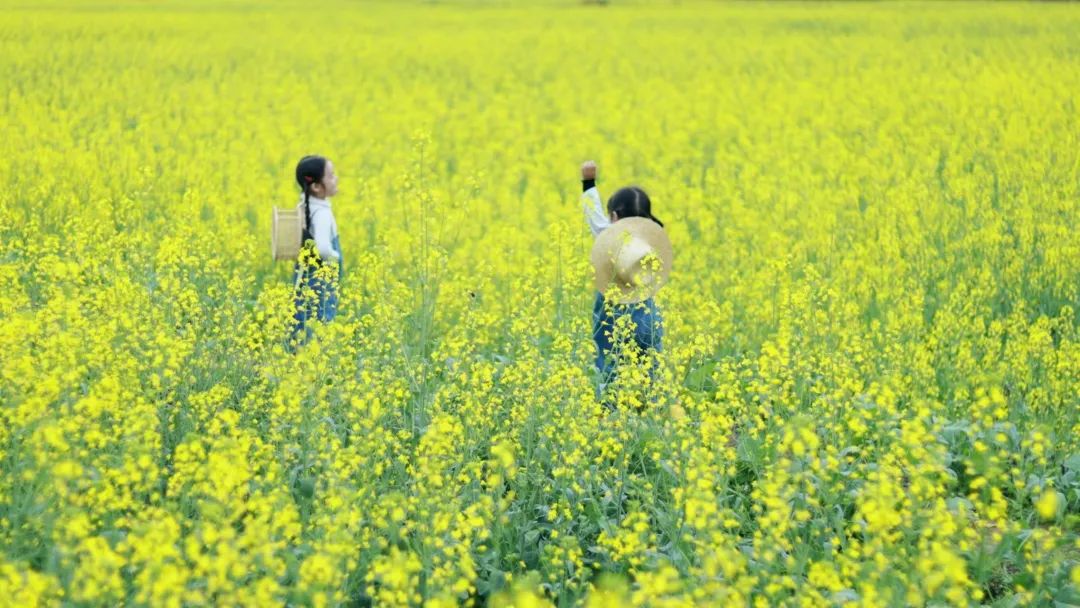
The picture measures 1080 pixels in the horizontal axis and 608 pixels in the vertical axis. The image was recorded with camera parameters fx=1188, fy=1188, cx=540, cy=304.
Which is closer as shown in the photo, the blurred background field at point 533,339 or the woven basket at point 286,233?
the blurred background field at point 533,339

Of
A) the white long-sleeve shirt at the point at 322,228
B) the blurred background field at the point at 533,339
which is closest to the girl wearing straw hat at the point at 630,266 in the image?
the blurred background field at the point at 533,339

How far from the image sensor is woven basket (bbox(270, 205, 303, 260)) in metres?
6.87

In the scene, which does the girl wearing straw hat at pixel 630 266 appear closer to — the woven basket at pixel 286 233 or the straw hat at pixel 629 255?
the straw hat at pixel 629 255

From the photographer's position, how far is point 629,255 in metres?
6.16

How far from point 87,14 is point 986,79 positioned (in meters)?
22.8

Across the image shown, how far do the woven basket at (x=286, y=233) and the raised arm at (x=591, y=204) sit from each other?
1656 mm

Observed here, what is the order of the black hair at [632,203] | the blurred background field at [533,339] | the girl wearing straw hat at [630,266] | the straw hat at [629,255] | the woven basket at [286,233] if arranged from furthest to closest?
the woven basket at [286,233]
the black hair at [632,203]
the straw hat at [629,255]
the girl wearing straw hat at [630,266]
the blurred background field at [533,339]

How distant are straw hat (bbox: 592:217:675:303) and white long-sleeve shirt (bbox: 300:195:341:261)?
1.60 metres

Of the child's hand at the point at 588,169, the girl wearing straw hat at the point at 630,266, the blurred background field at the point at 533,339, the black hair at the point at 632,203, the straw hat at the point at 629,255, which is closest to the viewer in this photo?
the blurred background field at the point at 533,339

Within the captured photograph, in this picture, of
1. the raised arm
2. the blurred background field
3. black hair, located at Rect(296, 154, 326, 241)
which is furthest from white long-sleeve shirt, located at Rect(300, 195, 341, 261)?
the raised arm

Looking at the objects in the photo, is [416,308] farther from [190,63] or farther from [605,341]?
[190,63]

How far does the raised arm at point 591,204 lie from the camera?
269 inches

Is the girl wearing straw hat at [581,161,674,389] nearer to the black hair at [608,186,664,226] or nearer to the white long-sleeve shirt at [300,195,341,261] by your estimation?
the black hair at [608,186,664,226]

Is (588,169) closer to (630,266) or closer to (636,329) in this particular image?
(630,266)
